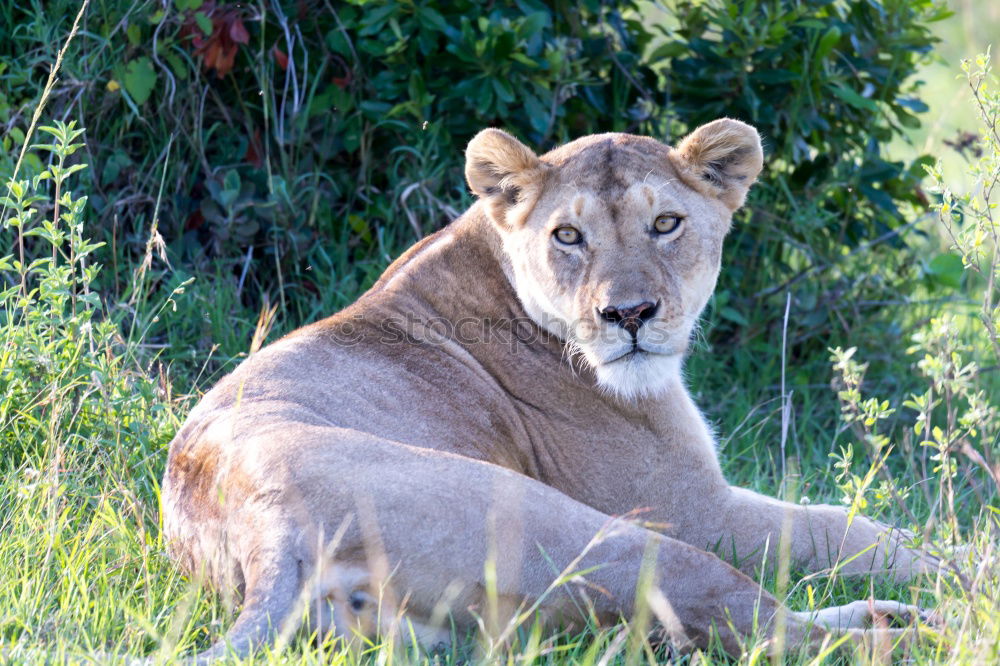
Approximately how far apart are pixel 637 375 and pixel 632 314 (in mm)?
210

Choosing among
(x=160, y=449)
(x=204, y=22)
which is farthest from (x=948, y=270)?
(x=160, y=449)

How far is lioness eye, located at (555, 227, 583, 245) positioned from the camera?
3963 millimetres

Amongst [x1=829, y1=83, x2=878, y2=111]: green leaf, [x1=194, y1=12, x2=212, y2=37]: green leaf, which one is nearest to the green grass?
[x1=194, y1=12, x2=212, y2=37]: green leaf

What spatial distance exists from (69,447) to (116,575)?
84 cm

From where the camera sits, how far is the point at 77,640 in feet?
9.53

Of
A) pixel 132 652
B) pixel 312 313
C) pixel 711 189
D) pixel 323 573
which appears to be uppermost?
pixel 711 189

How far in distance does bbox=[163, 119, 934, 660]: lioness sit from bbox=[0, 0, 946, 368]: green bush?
1.36 m

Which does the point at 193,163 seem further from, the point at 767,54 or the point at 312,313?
the point at 767,54

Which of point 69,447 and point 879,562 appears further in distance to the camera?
point 69,447

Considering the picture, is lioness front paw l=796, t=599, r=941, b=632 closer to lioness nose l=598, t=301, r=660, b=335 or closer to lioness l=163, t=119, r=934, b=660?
lioness l=163, t=119, r=934, b=660

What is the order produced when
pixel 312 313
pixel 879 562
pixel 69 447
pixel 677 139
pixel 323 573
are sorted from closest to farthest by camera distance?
1. pixel 323 573
2. pixel 879 562
3. pixel 69 447
4. pixel 312 313
5. pixel 677 139

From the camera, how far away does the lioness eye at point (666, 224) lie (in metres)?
3.93

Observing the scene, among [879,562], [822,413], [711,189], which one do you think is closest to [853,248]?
[822,413]

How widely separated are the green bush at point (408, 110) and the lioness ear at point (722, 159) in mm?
1265
